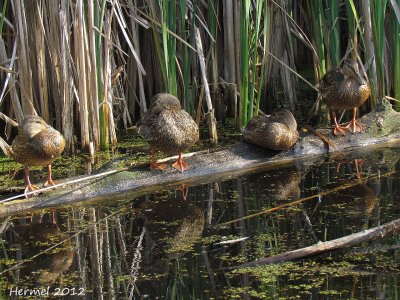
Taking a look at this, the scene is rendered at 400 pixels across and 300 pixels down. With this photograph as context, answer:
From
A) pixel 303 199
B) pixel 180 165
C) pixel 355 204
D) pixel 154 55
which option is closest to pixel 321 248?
pixel 355 204

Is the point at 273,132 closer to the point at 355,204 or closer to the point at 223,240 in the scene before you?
the point at 355,204

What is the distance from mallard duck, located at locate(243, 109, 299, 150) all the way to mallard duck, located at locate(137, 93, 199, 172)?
557 mm

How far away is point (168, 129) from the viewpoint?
6223 mm

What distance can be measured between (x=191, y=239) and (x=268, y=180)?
150 centimetres

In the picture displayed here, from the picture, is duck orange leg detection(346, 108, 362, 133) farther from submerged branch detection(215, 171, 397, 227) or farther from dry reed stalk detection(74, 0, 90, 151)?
dry reed stalk detection(74, 0, 90, 151)

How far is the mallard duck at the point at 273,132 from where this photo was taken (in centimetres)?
647

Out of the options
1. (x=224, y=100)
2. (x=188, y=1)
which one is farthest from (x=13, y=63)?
(x=224, y=100)

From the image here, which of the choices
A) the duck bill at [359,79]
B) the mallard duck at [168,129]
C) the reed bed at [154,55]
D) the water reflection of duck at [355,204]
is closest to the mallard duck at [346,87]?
the duck bill at [359,79]

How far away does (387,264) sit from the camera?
14.8 ft

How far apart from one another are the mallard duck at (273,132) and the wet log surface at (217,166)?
11 cm

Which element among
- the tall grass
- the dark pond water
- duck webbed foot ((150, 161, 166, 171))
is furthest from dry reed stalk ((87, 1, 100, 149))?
the tall grass

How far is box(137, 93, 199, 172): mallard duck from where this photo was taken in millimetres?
6223

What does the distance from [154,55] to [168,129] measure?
7.58 ft

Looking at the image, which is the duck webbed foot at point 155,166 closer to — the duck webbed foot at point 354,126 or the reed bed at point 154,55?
the reed bed at point 154,55
